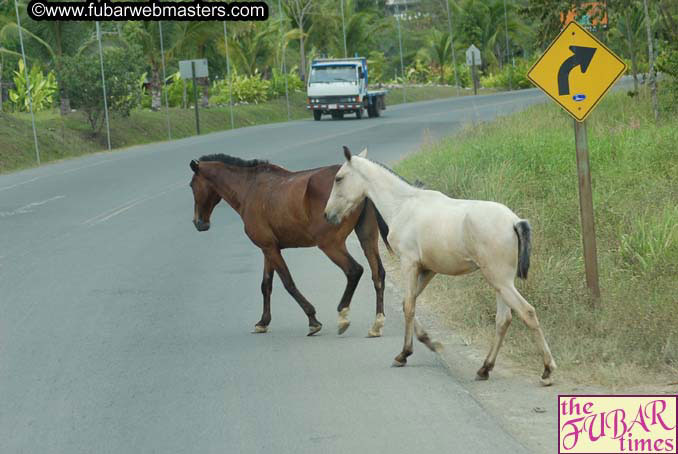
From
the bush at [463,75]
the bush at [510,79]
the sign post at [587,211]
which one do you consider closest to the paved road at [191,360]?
the sign post at [587,211]

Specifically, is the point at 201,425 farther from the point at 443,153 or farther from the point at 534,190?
the point at 443,153

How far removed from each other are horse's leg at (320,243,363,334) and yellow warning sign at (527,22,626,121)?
2228 mm

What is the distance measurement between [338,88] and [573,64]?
4089 centimetres

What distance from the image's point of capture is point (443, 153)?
22.3 m

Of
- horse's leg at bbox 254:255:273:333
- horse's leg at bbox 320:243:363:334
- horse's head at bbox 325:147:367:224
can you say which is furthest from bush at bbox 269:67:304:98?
horse's head at bbox 325:147:367:224

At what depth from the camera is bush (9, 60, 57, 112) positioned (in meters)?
42.5

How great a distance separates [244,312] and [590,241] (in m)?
3.54

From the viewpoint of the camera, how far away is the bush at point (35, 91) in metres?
42.5

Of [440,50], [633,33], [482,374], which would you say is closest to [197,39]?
[633,33]

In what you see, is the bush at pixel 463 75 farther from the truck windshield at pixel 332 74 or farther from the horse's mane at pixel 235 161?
the horse's mane at pixel 235 161

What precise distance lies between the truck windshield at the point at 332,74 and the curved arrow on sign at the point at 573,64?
40.9 m

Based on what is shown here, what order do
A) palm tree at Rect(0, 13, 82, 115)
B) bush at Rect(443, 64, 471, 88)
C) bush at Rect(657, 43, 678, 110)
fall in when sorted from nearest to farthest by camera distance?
bush at Rect(657, 43, 678, 110) → palm tree at Rect(0, 13, 82, 115) → bush at Rect(443, 64, 471, 88)

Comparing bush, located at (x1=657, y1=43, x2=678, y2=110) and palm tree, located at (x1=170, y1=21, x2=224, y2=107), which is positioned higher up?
palm tree, located at (x1=170, y1=21, x2=224, y2=107)

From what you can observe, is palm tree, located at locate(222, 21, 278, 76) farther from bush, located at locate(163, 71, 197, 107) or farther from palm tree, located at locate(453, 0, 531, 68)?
palm tree, located at locate(453, 0, 531, 68)
